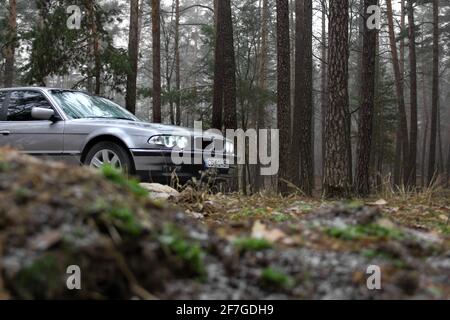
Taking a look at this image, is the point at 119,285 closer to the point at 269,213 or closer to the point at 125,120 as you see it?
the point at 269,213

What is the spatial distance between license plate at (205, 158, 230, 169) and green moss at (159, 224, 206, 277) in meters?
5.49

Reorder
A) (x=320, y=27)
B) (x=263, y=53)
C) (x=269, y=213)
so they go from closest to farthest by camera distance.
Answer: (x=269, y=213) < (x=263, y=53) < (x=320, y=27)

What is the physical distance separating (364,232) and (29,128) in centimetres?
667

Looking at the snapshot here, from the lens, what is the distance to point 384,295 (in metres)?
2.28

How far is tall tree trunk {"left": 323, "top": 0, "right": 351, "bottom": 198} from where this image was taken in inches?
342

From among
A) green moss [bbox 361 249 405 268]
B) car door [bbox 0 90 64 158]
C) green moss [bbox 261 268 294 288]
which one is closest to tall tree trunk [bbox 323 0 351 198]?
car door [bbox 0 90 64 158]

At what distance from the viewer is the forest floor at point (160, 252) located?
2.00 metres

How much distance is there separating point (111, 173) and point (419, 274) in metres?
1.69

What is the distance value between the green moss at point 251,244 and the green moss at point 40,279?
0.90 meters

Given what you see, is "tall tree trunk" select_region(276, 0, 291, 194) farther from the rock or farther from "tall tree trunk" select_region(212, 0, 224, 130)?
the rock

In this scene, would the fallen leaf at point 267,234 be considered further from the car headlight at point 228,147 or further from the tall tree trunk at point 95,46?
the tall tree trunk at point 95,46

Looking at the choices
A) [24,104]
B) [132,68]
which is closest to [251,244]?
[24,104]

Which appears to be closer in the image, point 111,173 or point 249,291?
point 249,291

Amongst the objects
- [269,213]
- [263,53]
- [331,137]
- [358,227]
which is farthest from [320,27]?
[358,227]
